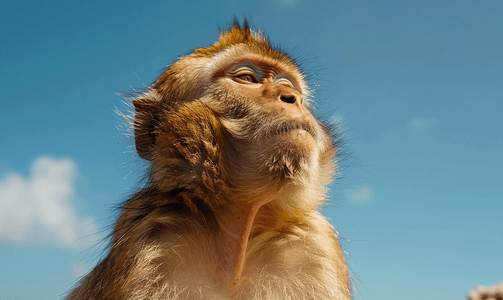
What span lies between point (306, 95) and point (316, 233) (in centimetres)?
127

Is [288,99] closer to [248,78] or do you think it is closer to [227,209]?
[248,78]

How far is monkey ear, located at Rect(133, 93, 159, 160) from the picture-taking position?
2.49 m

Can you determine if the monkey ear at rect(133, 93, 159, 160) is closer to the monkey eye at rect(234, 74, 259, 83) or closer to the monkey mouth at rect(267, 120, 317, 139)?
the monkey eye at rect(234, 74, 259, 83)

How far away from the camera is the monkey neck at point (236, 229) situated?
87.1 inches

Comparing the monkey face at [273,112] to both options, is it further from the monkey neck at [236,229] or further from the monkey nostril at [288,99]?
the monkey neck at [236,229]

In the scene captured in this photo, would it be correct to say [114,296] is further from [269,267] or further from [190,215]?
[269,267]

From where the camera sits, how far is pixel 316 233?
2.46 meters

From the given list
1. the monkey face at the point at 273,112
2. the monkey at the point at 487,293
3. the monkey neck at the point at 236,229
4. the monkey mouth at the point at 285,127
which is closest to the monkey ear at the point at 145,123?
the monkey face at the point at 273,112

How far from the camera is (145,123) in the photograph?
8.30ft

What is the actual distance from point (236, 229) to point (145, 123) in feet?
2.94

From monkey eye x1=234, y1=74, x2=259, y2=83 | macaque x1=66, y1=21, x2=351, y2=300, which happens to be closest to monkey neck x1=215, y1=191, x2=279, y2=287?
macaque x1=66, y1=21, x2=351, y2=300

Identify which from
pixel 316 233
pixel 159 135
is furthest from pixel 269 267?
pixel 159 135

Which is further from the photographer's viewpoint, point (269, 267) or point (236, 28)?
point (236, 28)

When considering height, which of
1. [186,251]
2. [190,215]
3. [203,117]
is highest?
[203,117]
